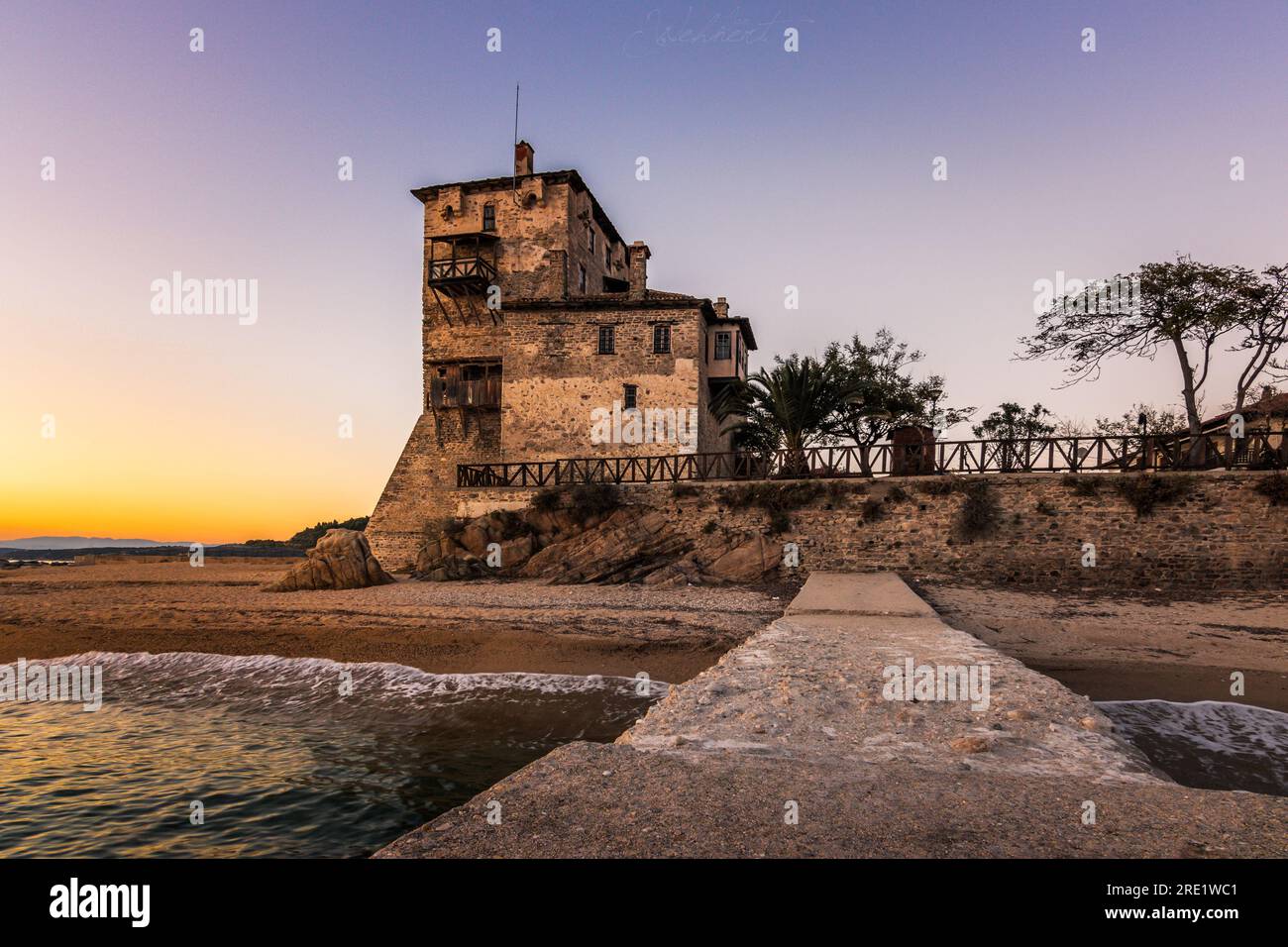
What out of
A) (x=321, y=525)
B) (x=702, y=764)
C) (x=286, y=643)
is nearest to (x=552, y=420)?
(x=286, y=643)

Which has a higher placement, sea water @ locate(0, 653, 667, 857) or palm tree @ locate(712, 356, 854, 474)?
palm tree @ locate(712, 356, 854, 474)

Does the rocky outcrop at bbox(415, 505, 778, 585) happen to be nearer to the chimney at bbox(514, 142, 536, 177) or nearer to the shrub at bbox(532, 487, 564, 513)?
the shrub at bbox(532, 487, 564, 513)

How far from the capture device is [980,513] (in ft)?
66.9

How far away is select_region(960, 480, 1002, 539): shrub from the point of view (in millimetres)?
20359

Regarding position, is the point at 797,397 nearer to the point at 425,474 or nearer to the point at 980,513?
the point at 980,513


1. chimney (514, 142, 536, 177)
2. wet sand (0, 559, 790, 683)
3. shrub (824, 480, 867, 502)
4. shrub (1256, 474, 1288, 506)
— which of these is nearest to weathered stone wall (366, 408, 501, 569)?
wet sand (0, 559, 790, 683)

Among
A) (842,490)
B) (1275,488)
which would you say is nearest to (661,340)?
(842,490)

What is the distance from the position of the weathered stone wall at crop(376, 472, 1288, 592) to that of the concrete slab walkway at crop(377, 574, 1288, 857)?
14813 mm

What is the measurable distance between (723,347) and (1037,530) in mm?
15872
